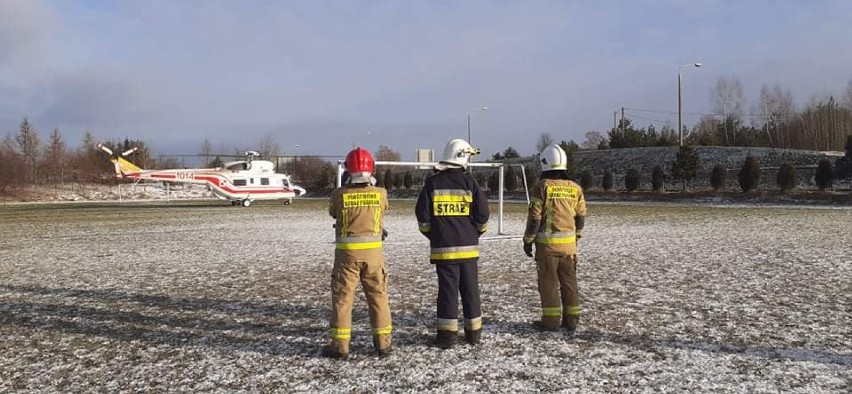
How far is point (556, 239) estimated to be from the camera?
6301mm

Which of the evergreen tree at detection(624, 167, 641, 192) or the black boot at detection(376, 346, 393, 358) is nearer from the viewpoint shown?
the black boot at detection(376, 346, 393, 358)

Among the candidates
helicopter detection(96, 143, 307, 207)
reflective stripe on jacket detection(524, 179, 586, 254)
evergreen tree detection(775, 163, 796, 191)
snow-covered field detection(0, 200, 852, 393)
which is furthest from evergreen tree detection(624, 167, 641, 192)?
reflective stripe on jacket detection(524, 179, 586, 254)

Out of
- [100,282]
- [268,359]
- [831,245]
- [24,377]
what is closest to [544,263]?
[268,359]

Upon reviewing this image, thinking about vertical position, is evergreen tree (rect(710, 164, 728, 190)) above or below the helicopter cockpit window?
below

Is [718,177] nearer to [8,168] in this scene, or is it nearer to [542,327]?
[542,327]

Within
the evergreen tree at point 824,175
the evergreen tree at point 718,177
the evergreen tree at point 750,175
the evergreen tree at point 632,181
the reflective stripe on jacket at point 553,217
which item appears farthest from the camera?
the evergreen tree at point 632,181

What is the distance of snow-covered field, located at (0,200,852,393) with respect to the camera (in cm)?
502

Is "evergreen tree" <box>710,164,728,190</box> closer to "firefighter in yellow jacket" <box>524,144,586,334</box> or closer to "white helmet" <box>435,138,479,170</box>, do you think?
"firefighter in yellow jacket" <box>524,144,586,334</box>

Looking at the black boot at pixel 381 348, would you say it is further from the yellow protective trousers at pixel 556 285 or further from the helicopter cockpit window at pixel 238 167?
the helicopter cockpit window at pixel 238 167

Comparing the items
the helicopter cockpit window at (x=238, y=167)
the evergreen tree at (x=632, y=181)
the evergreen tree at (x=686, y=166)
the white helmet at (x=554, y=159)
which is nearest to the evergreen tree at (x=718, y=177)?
the evergreen tree at (x=686, y=166)

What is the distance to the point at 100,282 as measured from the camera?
10117 millimetres

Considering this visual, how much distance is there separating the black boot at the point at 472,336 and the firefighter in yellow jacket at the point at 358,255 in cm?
84

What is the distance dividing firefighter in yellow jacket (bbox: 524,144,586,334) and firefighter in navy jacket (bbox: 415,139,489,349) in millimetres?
809

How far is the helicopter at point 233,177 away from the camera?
37938 mm
